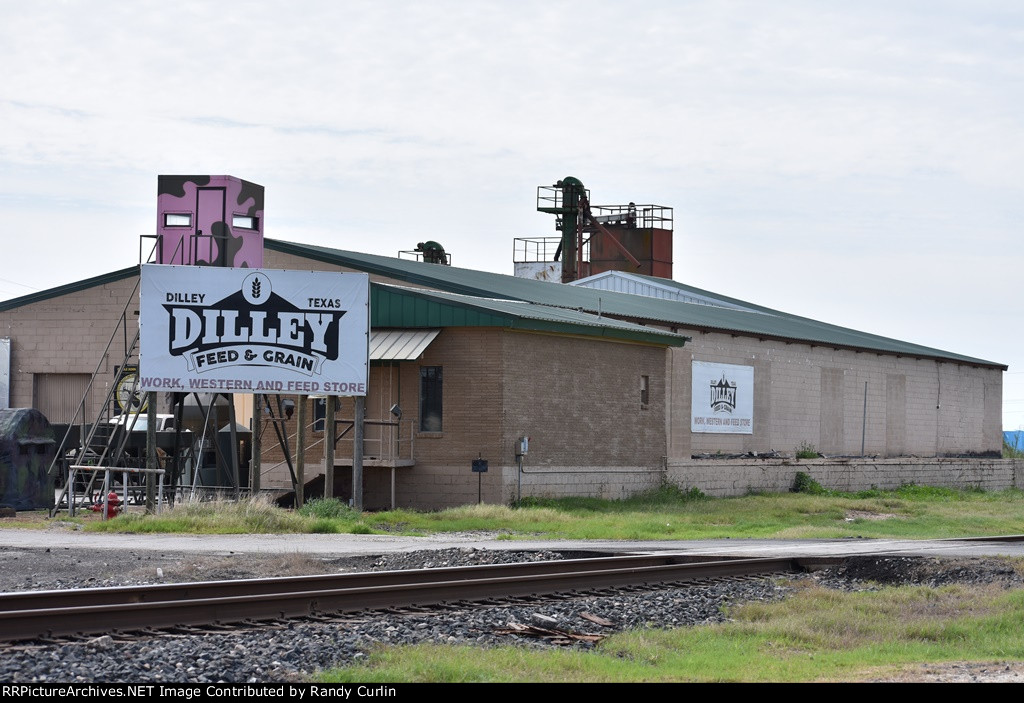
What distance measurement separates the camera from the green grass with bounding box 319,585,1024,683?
32.0ft

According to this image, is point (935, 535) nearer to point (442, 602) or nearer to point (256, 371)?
point (256, 371)

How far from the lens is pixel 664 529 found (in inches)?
1032

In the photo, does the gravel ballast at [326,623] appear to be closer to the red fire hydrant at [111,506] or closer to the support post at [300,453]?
the red fire hydrant at [111,506]

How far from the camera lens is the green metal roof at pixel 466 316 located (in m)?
30.9

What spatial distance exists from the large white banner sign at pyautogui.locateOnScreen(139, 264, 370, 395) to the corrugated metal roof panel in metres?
2.67

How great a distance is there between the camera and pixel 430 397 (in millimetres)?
31891

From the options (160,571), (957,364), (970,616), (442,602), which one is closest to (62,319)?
(160,571)

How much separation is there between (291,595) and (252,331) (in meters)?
15.7

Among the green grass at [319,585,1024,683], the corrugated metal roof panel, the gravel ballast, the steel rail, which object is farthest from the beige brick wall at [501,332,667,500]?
the green grass at [319,585,1024,683]

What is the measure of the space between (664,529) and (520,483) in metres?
5.72

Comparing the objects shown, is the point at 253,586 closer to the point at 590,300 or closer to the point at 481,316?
the point at 481,316

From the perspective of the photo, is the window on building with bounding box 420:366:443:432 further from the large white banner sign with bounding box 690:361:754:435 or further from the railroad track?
the railroad track

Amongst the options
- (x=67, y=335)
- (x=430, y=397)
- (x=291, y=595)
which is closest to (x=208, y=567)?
(x=291, y=595)

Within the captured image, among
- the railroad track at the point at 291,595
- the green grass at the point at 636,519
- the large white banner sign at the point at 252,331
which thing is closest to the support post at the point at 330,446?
the large white banner sign at the point at 252,331
